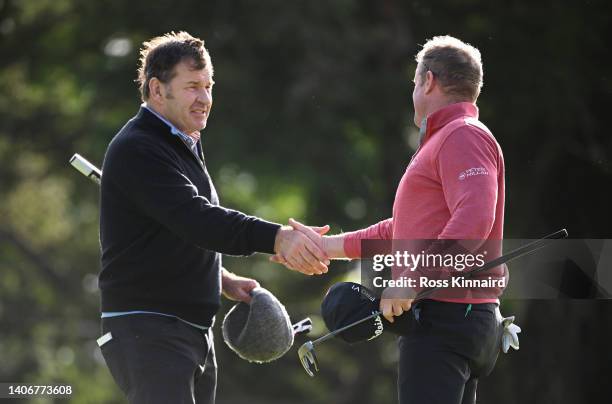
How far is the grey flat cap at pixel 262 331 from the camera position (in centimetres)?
486

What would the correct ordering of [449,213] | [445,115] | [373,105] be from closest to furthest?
[449,213], [445,115], [373,105]

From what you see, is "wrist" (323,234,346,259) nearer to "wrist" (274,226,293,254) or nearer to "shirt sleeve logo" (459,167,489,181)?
"wrist" (274,226,293,254)

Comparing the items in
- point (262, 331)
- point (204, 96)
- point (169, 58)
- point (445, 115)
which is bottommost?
point (262, 331)

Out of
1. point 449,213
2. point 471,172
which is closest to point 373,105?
point 449,213

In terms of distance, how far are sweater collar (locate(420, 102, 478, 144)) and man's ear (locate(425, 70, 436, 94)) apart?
11cm

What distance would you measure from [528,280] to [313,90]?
3333mm

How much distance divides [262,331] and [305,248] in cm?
44

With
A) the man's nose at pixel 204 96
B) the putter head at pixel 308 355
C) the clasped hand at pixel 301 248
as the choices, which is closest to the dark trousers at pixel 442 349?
the putter head at pixel 308 355

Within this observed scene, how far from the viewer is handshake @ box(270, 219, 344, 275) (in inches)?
182

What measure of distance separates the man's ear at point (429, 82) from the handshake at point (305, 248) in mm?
827

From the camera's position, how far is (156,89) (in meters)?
4.78

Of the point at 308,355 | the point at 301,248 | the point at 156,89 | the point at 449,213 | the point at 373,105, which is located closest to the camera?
the point at 449,213

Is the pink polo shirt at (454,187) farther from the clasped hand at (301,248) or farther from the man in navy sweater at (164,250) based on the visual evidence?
the man in navy sweater at (164,250)

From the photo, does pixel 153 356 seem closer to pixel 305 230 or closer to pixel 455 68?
pixel 305 230
